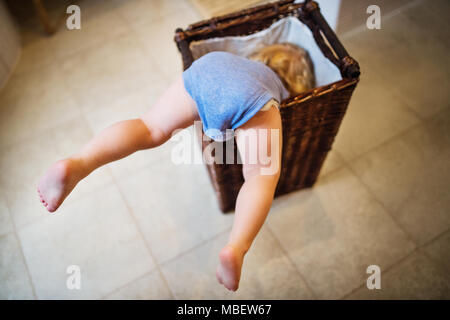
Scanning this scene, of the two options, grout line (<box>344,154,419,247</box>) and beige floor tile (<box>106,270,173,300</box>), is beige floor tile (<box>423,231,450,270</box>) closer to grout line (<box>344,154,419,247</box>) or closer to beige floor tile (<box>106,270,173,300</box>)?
grout line (<box>344,154,419,247</box>)

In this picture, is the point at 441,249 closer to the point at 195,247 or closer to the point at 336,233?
the point at 336,233

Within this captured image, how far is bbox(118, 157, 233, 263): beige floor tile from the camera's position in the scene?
1161mm

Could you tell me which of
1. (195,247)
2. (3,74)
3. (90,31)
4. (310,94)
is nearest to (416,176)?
(310,94)

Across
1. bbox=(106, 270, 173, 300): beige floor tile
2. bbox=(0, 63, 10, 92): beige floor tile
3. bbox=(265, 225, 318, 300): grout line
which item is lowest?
bbox=(265, 225, 318, 300): grout line

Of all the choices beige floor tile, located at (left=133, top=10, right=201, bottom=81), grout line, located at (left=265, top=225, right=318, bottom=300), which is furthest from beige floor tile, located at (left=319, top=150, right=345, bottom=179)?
beige floor tile, located at (left=133, top=10, right=201, bottom=81)

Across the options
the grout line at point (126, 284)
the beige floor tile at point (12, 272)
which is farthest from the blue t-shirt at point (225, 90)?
the beige floor tile at point (12, 272)

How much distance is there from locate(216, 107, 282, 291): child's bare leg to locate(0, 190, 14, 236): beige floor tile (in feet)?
2.87

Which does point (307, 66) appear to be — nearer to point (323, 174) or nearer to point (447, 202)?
point (323, 174)

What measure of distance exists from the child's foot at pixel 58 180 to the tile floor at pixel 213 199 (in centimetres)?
43

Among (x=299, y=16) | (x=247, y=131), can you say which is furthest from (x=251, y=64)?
(x=299, y=16)

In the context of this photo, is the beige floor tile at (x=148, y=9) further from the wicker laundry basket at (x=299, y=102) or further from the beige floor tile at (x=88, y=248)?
the beige floor tile at (x=88, y=248)

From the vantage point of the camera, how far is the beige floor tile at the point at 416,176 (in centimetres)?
114

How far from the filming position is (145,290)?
3.56 feet
